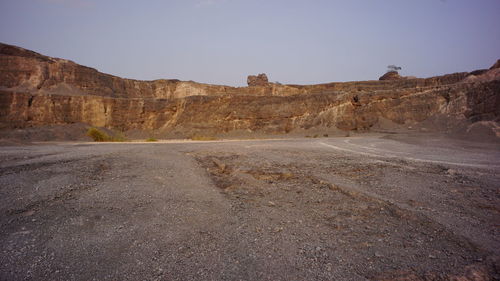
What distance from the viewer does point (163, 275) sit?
1.96 meters

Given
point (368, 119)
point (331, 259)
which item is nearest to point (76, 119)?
point (331, 259)

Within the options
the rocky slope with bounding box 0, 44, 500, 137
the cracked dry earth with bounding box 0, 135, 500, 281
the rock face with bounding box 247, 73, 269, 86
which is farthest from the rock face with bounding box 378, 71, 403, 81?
the cracked dry earth with bounding box 0, 135, 500, 281

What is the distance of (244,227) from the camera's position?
2.84 metres

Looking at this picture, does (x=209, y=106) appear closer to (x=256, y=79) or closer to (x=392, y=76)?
(x=256, y=79)

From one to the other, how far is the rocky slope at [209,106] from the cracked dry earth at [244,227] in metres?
24.9

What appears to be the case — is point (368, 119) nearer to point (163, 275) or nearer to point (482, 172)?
point (482, 172)

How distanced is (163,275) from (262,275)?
0.83 meters

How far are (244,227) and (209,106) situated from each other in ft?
97.4

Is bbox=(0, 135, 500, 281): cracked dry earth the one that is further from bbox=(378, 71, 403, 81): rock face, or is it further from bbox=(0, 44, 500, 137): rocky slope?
bbox=(378, 71, 403, 81): rock face

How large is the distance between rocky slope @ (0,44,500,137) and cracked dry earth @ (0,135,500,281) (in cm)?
2492

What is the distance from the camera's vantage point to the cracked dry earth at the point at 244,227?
204 centimetres

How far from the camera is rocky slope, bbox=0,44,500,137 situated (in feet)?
81.9

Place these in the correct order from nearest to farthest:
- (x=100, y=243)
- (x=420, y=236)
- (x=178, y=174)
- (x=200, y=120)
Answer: (x=100, y=243) → (x=420, y=236) → (x=178, y=174) → (x=200, y=120)

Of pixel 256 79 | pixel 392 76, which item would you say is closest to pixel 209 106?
pixel 256 79
